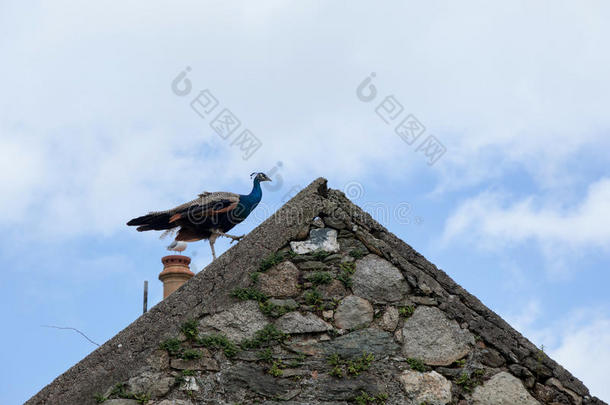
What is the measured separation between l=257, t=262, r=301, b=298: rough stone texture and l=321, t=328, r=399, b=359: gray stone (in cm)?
50

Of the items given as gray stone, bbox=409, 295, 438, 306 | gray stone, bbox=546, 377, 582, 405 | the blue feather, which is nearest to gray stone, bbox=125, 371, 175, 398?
gray stone, bbox=409, 295, 438, 306

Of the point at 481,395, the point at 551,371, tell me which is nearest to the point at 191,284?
the point at 481,395

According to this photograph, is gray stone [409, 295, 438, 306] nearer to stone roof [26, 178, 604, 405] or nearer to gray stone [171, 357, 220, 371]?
stone roof [26, 178, 604, 405]

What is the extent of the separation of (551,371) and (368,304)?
1439mm

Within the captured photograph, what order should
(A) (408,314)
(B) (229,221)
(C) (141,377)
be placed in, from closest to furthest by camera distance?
(C) (141,377), (A) (408,314), (B) (229,221)

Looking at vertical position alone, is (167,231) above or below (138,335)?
above

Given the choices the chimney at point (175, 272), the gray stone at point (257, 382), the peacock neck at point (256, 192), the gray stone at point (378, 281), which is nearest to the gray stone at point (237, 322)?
the gray stone at point (257, 382)

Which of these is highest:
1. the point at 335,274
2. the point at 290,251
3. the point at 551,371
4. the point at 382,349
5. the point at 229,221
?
the point at 229,221

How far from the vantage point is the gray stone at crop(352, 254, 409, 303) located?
4926mm

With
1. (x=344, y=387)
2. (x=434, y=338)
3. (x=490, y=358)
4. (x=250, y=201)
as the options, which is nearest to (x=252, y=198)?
(x=250, y=201)

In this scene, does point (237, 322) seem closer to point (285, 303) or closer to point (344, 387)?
point (285, 303)

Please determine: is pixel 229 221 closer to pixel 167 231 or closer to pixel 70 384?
pixel 167 231

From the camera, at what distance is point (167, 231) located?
830cm

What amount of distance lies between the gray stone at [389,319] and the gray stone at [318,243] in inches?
25.0
